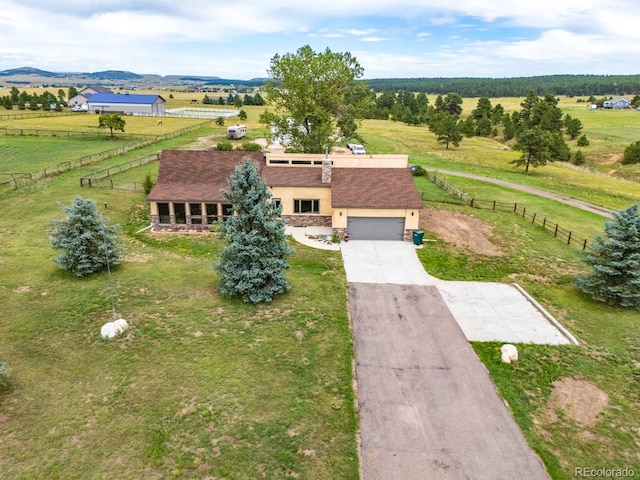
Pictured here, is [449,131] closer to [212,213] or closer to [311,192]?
[311,192]

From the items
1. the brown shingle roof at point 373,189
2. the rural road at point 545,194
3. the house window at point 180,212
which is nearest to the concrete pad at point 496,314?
the brown shingle roof at point 373,189

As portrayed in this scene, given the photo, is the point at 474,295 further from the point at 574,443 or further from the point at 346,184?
the point at 346,184

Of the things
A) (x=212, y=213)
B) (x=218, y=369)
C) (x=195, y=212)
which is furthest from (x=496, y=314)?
(x=195, y=212)

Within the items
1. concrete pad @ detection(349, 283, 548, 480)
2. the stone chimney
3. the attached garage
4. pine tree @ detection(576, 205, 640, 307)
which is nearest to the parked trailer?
the stone chimney

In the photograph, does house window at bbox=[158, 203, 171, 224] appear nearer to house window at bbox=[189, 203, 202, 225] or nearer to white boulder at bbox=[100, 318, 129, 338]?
house window at bbox=[189, 203, 202, 225]

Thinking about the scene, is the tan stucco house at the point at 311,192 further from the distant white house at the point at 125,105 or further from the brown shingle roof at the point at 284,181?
the distant white house at the point at 125,105

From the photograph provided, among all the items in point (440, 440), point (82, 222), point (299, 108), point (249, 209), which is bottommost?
point (440, 440)

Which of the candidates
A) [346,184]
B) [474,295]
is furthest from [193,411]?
[346,184]
